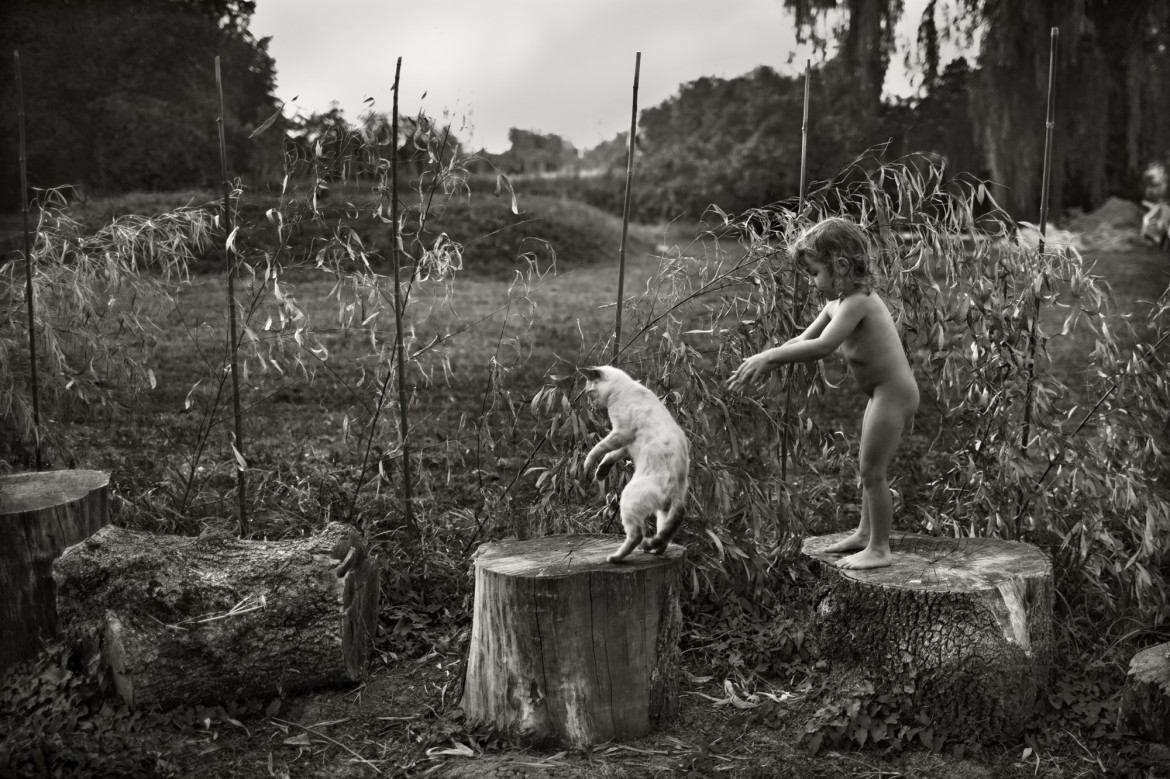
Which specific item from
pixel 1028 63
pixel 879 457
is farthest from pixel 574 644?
pixel 1028 63

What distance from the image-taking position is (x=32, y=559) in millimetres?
3719

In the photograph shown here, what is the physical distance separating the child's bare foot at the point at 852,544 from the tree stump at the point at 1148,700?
0.99 meters

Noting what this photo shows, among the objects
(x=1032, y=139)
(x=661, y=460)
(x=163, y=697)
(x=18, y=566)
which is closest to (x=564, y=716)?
(x=661, y=460)

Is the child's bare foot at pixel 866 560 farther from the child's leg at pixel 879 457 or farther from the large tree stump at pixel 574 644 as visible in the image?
the large tree stump at pixel 574 644

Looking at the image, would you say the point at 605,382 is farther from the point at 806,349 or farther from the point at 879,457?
the point at 879,457

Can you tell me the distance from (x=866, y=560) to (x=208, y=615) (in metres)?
2.41

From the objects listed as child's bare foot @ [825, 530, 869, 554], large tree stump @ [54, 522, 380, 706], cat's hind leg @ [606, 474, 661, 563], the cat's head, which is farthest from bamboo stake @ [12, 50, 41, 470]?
child's bare foot @ [825, 530, 869, 554]

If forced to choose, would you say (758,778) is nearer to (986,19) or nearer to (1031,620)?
(1031,620)

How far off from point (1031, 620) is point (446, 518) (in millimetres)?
2777

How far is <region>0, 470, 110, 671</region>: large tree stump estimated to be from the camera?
3.67 meters

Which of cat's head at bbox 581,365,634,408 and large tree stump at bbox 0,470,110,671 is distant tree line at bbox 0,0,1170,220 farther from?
cat's head at bbox 581,365,634,408

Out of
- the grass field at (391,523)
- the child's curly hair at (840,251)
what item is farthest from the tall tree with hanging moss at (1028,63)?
the child's curly hair at (840,251)

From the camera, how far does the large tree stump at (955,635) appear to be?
313 centimetres

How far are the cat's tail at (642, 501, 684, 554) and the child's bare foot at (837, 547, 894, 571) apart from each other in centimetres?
75
